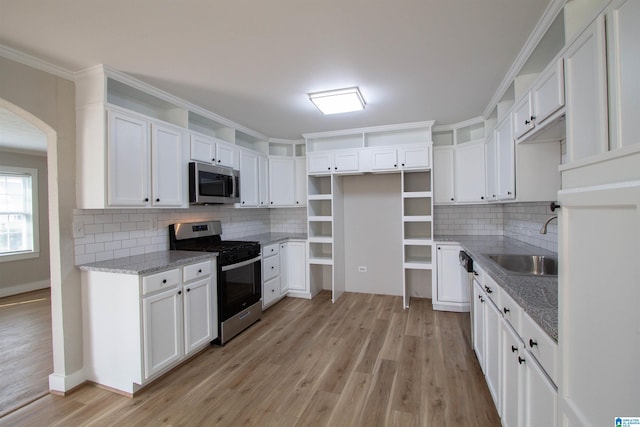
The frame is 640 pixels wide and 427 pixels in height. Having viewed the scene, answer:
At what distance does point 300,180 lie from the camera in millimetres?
4625

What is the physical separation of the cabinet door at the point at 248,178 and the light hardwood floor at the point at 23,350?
2.47 m

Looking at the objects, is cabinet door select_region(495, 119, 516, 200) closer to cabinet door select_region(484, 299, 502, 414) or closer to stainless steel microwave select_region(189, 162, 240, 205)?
cabinet door select_region(484, 299, 502, 414)

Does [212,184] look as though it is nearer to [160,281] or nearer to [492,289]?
[160,281]

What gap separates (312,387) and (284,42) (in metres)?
2.54

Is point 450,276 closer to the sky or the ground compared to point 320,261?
closer to the ground

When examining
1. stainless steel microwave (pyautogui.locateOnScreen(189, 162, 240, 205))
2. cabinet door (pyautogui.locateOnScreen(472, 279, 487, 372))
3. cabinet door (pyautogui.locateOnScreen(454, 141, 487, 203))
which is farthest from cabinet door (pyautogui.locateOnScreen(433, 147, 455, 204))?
stainless steel microwave (pyautogui.locateOnScreen(189, 162, 240, 205))

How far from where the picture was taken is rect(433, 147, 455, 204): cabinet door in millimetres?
3914

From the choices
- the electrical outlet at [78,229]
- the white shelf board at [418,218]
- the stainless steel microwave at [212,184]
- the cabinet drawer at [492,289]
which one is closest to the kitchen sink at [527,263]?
the cabinet drawer at [492,289]

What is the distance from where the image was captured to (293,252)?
14.3 ft

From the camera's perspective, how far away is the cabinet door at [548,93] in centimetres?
155

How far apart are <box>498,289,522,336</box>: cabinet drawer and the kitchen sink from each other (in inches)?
32.5

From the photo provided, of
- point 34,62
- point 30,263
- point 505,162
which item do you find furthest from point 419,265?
point 30,263

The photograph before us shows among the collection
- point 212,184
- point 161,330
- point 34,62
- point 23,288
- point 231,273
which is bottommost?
point 23,288

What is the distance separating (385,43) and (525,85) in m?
1.25
